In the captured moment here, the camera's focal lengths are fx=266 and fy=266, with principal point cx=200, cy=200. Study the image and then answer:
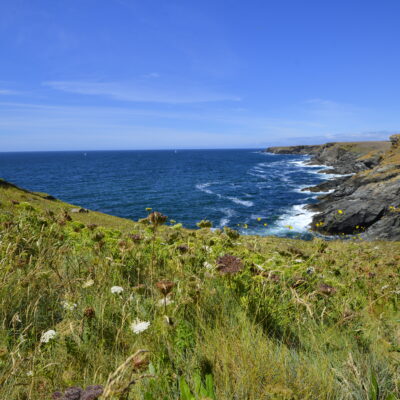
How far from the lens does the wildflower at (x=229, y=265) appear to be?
2.51m

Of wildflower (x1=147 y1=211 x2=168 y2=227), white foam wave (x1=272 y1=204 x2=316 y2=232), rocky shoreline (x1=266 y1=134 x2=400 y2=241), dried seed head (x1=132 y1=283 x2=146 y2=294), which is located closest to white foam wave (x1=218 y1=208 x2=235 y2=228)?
white foam wave (x1=272 y1=204 x2=316 y2=232)

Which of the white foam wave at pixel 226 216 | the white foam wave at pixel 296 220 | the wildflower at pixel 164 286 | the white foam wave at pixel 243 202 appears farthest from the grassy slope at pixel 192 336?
the white foam wave at pixel 243 202

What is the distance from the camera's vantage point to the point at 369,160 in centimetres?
6544

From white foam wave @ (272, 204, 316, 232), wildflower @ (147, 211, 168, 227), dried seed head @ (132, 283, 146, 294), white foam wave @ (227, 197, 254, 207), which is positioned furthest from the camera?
white foam wave @ (227, 197, 254, 207)

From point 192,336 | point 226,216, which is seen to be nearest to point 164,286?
point 192,336

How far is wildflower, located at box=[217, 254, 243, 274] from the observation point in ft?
8.23

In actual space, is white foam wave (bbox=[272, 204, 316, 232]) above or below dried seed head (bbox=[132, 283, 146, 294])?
below

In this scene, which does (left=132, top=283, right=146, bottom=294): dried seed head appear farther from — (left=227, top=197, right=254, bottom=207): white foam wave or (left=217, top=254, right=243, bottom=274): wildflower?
(left=227, top=197, right=254, bottom=207): white foam wave

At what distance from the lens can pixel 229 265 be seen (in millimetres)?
2670

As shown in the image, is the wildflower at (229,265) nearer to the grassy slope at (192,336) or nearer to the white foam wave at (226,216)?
the grassy slope at (192,336)

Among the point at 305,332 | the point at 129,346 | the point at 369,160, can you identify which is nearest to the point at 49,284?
the point at 129,346

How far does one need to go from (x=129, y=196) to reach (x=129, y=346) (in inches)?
1848

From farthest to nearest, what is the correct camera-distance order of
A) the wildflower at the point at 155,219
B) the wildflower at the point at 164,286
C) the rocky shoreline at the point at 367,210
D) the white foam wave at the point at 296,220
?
the white foam wave at the point at 296,220, the rocky shoreline at the point at 367,210, the wildflower at the point at 155,219, the wildflower at the point at 164,286

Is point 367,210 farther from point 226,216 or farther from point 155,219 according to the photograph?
point 155,219
